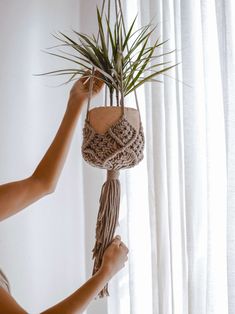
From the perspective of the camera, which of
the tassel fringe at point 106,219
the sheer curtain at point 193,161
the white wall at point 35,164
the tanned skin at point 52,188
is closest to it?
the tanned skin at point 52,188

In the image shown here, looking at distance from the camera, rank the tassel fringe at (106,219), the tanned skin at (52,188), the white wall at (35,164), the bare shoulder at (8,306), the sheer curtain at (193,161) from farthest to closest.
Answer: the white wall at (35,164) → the sheer curtain at (193,161) → the tassel fringe at (106,219) → the tanned skin at (52,188) → the bare shoulder at (8,306)

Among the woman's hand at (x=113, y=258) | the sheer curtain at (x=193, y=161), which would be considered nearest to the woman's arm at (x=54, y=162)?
the woman's hand at (x=113, y=258)

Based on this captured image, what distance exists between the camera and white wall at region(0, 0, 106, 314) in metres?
1.79

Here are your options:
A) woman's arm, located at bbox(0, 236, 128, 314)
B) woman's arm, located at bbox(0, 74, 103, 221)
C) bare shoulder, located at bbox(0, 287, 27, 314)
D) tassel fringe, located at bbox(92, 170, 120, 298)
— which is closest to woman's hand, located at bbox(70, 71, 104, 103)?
woman's arm, located at bbox(0, 74, 103, 221)

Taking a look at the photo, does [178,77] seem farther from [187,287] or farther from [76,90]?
[187,287]

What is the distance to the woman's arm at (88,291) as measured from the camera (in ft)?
3.10

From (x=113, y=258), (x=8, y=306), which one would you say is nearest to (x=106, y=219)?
(x=113, y=258)

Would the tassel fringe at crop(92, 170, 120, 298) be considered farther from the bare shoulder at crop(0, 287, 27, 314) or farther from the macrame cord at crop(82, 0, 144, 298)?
the bare shoulder at crop(0, 287, 27, 314)

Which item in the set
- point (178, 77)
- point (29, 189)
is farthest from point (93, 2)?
point (29, 189)

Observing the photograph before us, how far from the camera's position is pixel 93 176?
6.90 ft

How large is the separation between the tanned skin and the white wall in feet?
1.85

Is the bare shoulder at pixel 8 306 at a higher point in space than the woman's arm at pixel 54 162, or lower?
lower

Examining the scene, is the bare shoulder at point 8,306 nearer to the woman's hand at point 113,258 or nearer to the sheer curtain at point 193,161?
the woman's hand at point 113,258

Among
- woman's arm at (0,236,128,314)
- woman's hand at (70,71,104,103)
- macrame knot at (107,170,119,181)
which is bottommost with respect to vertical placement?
woman's arm at (0,236,128,314)
